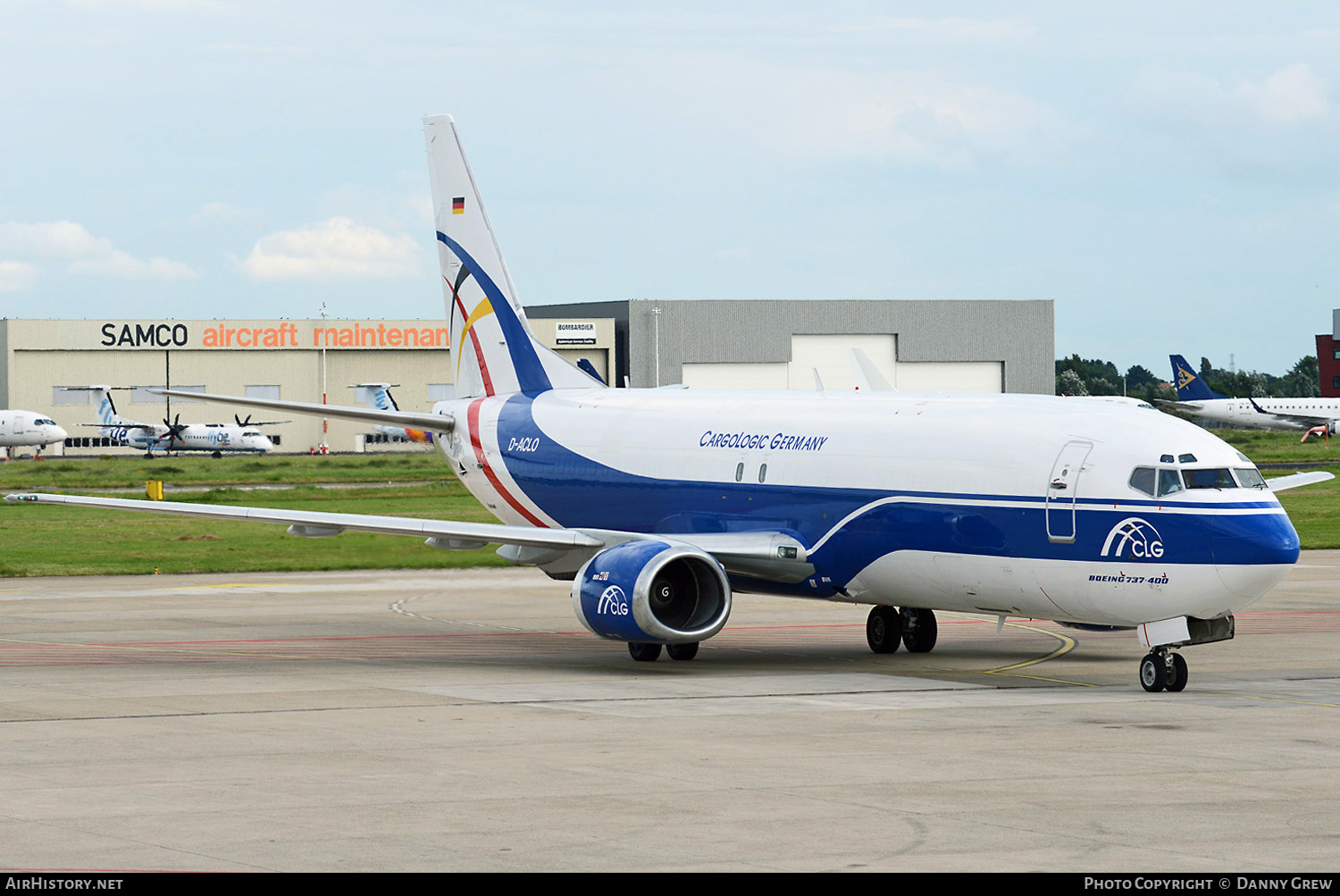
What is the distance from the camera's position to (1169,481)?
73.5ft

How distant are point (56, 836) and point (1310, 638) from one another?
2308 centimetres

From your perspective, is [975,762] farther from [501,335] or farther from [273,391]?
[273,391]

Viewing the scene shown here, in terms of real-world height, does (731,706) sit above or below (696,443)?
below

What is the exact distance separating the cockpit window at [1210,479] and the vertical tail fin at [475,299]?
13045 millimetres

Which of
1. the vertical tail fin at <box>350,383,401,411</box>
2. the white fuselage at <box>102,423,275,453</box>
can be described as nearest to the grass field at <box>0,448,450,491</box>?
the white fuselage at <box>102,423,275,453</box>

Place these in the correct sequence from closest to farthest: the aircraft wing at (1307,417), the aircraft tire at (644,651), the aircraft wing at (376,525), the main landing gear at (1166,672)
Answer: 1. the main landing gear at (1166,672)
2. the aircraft wing at (376,525)
3. the aircraft tire at (644,651)
4. the aircraft wing at (1307,417)

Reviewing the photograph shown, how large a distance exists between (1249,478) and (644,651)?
9314mm

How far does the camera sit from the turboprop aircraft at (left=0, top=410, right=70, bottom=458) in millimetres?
116188

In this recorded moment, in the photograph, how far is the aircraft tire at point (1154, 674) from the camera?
2283 cm

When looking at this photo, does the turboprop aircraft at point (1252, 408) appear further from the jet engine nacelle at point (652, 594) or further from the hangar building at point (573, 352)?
the jet engine nacelle at point (652, 594)

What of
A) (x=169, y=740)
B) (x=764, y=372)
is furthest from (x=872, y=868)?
(x=764, y=372)

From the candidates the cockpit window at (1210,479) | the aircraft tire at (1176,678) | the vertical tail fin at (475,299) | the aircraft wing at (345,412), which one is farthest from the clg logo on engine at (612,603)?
the vertical tail fin at (475,299)

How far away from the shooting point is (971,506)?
2380cm

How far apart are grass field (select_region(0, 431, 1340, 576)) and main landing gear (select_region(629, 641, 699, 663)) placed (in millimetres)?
11196
